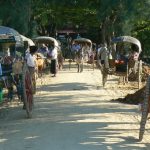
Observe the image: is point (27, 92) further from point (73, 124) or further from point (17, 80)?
point (17, 80)

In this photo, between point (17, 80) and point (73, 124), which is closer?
point (73, 124)

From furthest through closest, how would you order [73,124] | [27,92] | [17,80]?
[17,80]
[27,92]
[73,124]

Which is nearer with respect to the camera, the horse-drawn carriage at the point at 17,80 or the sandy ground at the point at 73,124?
the sandy ground at the point at 73,124

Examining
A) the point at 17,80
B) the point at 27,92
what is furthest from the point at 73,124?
the point at 17,80

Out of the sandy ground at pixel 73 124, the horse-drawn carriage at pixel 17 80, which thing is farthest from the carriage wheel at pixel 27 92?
the sandy ground at pixel 73 124

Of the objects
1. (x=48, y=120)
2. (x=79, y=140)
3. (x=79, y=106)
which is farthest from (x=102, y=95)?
(x=79, y=140)

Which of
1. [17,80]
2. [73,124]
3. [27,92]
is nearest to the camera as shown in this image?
[73,124]

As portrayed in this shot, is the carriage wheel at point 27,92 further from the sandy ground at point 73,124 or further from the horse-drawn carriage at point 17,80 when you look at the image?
the sandy ground at point 73,124

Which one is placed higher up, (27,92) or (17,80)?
(17,80)

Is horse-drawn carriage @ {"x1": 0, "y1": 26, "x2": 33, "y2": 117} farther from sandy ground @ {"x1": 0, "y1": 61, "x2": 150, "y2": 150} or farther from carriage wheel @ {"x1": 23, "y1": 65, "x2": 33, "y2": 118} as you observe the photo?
sandy ground @ {"x1": 0, "y1": 61, "x2": 150, "y2": 150}

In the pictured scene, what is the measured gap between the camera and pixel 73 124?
12.2 meters

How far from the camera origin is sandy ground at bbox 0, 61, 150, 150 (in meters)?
10.0

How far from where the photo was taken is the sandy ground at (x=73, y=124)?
10.0 meters

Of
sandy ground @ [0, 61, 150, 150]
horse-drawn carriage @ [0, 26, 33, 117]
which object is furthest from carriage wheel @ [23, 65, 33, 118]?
sandy ground @ [0, 61, 150, 150]
